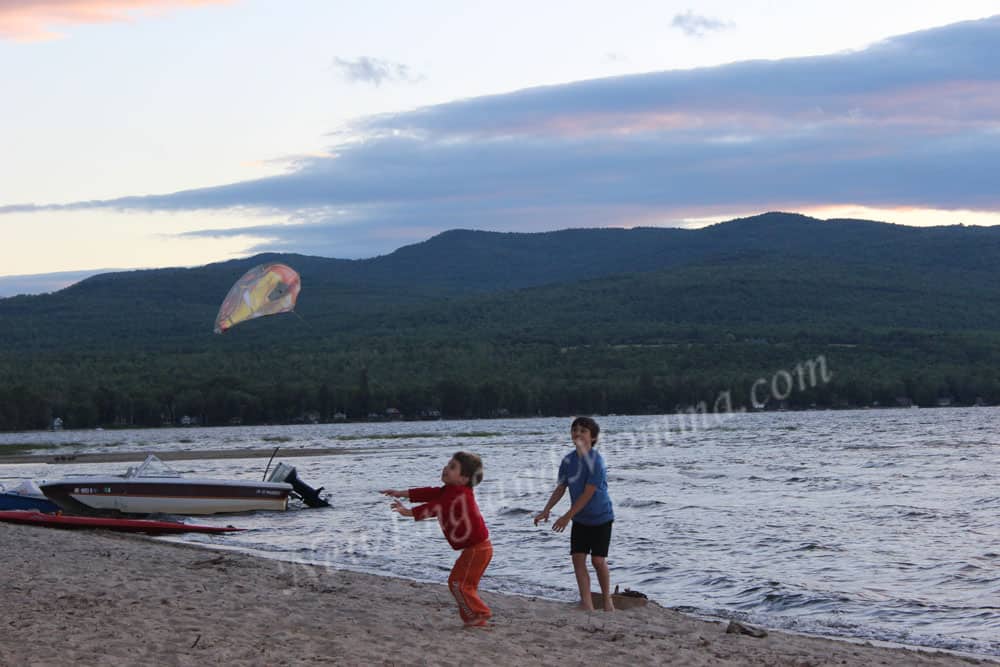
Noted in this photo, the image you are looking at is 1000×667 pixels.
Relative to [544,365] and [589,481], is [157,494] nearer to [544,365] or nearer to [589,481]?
[589,481]

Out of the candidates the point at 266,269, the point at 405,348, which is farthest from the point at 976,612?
the point at 405,348

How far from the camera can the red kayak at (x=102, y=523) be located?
26938mm

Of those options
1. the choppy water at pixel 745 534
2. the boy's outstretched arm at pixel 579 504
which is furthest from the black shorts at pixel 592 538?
the choppy water at pixel 745 534

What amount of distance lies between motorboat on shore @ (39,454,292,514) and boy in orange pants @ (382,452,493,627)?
21.7 m

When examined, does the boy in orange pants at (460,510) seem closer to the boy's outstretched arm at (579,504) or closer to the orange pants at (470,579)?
the orange pants at (470,579)

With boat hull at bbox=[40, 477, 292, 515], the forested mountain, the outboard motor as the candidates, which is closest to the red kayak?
boat hull at bbox=[40, 477, 292, 515]

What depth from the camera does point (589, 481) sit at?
13.0 metres

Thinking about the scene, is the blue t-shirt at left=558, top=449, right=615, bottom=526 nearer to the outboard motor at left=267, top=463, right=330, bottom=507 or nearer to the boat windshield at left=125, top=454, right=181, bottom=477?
the outboard motor at left=267, top=463, right=330, bottom=507

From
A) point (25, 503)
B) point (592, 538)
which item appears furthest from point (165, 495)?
point (592, 538)

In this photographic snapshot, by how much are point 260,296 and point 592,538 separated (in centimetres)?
2143

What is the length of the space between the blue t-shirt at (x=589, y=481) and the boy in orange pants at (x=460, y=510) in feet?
4.82

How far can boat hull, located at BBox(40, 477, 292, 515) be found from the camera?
31.5 m

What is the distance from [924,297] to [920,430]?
113 m

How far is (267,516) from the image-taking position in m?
32.4
